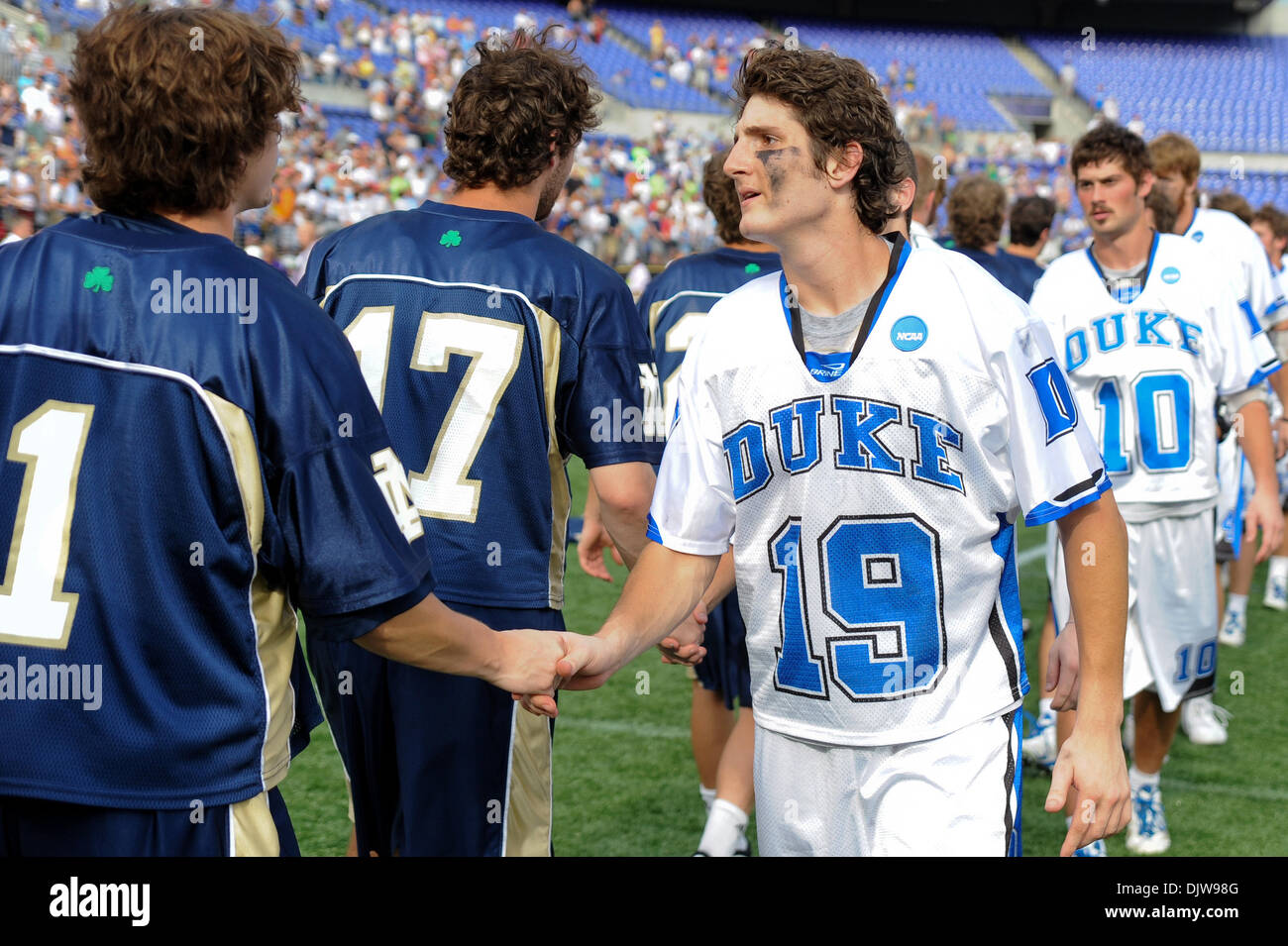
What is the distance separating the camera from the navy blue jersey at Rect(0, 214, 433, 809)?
1735 millimetres

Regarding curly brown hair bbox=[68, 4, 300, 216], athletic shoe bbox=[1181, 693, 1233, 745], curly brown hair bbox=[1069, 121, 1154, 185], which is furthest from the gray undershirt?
athletic shoe bbox=[1181, 693, 1233, 745]

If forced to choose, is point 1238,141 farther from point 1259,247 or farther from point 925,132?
point 1259,247

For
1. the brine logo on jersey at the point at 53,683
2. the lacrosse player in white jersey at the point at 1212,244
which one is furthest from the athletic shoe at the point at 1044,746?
the brine logo on jersey at the point at 53,683

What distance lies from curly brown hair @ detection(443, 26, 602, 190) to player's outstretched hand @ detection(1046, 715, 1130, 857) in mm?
1846

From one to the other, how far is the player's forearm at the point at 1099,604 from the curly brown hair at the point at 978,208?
441cm

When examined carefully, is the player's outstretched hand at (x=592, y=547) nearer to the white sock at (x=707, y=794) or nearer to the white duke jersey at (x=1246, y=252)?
the white sock at (x=707, y=794)

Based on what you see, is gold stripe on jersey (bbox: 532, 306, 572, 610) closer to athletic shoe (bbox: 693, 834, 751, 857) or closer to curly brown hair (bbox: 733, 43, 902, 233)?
curly brown hair (bbox: 733, 43, 902, 233)

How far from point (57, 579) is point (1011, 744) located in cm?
164

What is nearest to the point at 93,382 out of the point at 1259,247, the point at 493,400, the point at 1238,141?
the point at 493,400

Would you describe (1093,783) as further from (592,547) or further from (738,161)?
(592,547)

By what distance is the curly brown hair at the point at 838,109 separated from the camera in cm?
229

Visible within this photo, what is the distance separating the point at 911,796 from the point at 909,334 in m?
0.83

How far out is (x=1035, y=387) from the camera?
87.6 inches

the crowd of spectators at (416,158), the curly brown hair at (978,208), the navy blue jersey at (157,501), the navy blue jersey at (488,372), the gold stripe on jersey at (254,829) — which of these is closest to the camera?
the navy blue jersey at (157,501)
